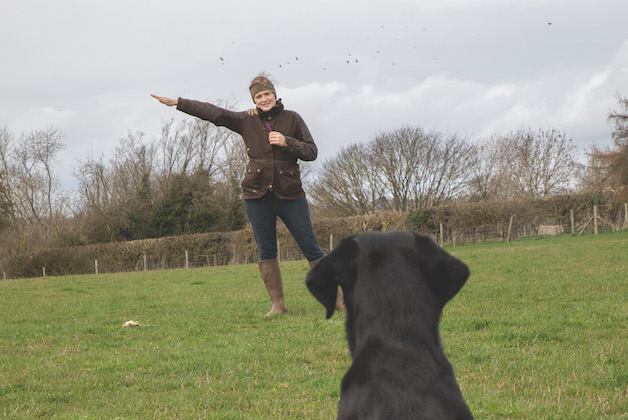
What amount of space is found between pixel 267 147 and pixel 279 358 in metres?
2.53

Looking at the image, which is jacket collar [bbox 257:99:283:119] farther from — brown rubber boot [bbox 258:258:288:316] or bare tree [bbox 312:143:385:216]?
bare tree [bbox 312:143:385:216]

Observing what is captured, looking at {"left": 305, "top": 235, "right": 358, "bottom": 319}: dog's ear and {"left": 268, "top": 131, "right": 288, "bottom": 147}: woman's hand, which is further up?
{"left": 268, "top": 131, "right": 288, "bottom": 147}: woman's hand

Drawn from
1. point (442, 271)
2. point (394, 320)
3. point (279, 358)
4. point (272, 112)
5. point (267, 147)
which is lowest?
point (279, 358)

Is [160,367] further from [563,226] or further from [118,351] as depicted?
[563,226]

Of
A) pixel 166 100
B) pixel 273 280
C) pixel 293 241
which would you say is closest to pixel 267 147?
pixel 166 100

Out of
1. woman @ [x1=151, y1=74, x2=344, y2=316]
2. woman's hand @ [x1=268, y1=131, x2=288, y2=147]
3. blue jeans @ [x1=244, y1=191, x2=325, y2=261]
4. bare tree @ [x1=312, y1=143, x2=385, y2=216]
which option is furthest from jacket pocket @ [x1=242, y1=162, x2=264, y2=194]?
bare tree @ [x1=312, y1=143, x2=385, y2=216]

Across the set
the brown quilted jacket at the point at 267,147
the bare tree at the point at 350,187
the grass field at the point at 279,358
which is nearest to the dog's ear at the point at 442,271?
the grass field at the point at 279,358

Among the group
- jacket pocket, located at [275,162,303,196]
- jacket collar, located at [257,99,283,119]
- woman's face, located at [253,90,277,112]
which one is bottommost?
jacket pocket, located at [275,162,303,196]

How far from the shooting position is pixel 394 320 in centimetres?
183

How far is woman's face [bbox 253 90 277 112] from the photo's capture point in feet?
21.4

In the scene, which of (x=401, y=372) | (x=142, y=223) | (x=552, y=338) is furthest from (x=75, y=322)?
(x=142, y=223)

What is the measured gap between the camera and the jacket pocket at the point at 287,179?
21.2ft

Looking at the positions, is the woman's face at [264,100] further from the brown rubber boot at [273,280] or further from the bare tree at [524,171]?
the bare tree at [524,171]

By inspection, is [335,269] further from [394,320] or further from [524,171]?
[524,171]
